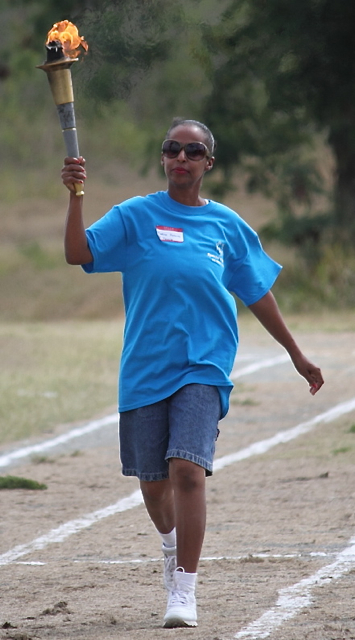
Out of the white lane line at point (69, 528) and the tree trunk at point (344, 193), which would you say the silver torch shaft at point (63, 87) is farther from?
the tree trunk at point (344, 193)

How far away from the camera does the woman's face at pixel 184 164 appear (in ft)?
14.8

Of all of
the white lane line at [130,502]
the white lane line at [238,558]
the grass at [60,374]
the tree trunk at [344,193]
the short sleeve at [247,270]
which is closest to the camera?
the short sleeve at [247,270]

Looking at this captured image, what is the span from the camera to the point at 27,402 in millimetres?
11469

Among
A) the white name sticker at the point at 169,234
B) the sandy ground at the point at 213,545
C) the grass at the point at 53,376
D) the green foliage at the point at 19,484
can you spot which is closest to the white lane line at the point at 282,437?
the sandy ground at the point at 213,545

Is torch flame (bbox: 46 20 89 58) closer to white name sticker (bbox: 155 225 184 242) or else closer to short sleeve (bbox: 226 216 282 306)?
white name sticker (bbox: 155 225 184 242)

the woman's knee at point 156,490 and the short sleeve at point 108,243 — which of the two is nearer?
the short sleeve at point 108,243

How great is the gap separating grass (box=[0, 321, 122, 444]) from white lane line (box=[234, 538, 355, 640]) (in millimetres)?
4961

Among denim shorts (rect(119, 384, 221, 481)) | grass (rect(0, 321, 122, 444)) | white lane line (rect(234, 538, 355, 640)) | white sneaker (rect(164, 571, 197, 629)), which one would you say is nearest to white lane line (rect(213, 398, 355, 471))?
grass (rect(0, 321, 122, 444))

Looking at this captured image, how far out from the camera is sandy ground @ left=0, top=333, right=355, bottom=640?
4312 millimetres

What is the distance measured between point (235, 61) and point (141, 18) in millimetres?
1360

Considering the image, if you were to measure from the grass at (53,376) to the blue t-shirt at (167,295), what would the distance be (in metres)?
5.46

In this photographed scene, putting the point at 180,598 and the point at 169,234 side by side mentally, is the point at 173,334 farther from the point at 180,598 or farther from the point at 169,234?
the point at 180,598

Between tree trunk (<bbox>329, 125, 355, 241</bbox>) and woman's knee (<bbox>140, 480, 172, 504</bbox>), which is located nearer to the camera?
woman's knee (<bbox>140, 480, 172, 504</bbox>)

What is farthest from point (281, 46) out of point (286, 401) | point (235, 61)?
point (286, 401)
